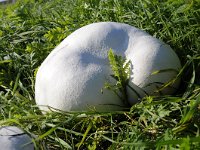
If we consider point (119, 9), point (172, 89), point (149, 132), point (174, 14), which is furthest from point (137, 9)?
point (149, 132)

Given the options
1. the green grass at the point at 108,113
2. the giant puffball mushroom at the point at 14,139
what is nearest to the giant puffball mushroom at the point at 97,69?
the green grass at the point at 108,113

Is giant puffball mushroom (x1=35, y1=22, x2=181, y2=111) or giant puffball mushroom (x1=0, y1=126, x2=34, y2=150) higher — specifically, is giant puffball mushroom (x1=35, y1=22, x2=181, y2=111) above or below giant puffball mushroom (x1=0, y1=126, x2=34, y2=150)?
above

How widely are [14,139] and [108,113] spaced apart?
36cm

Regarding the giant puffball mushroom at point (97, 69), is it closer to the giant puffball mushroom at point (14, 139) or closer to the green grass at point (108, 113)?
the green grass at point (108, 113)

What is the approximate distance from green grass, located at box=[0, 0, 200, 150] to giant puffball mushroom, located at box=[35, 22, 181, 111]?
7 centimetres

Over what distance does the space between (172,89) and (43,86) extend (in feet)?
1.86

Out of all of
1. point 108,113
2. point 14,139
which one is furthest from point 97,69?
point 14,139

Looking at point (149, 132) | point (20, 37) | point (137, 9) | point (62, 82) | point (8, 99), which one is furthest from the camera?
point (20, 37)

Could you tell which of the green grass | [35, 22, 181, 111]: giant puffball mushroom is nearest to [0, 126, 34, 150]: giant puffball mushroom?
the green grass

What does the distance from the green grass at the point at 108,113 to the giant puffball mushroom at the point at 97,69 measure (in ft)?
0.24

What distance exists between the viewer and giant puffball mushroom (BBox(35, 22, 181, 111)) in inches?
78.4

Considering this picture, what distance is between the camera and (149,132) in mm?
1658

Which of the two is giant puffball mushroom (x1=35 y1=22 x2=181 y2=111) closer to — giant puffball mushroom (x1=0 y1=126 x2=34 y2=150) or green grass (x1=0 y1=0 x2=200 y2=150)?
green grass (x1=0 y1=0 x2=200 y2=150)

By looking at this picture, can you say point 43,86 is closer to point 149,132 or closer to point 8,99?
point 8,99
